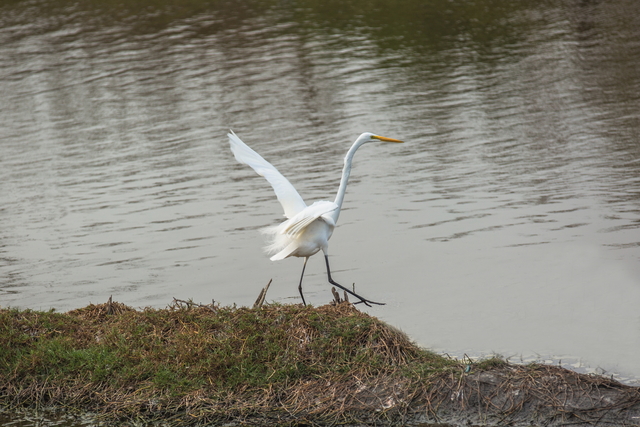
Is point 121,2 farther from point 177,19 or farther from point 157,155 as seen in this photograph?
point 157,155

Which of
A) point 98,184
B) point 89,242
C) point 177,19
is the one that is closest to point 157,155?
point 98,184

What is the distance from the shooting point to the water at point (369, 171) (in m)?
8.50

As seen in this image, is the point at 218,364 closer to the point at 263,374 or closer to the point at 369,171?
the point at 263,374

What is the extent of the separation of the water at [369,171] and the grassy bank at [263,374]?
1256mm

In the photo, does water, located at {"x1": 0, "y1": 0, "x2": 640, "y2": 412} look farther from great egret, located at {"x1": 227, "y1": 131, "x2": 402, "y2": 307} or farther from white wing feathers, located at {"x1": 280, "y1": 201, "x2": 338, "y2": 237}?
white wing feathers, located at {"x1": 280, "y1": 201, "x2": 338, "y2": 237}

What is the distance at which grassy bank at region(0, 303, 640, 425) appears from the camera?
539 centimetres

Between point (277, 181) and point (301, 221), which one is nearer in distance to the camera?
point (301, 221)

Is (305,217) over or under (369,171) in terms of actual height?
over

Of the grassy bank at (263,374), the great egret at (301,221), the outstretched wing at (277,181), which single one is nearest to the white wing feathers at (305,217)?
the great egret at (301,221)

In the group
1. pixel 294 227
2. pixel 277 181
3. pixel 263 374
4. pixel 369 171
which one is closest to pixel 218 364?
pixel 263 374

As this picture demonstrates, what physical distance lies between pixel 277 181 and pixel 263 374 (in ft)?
8.08

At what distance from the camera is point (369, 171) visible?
13875 millimetres

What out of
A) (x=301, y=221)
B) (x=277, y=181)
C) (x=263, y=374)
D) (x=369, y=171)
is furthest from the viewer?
(x=369, y=171)

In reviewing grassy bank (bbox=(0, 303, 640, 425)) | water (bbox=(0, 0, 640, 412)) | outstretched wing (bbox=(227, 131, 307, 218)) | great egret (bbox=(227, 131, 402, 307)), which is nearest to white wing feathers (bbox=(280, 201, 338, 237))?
great egret (bbox=(227, 131, 402, 307))
